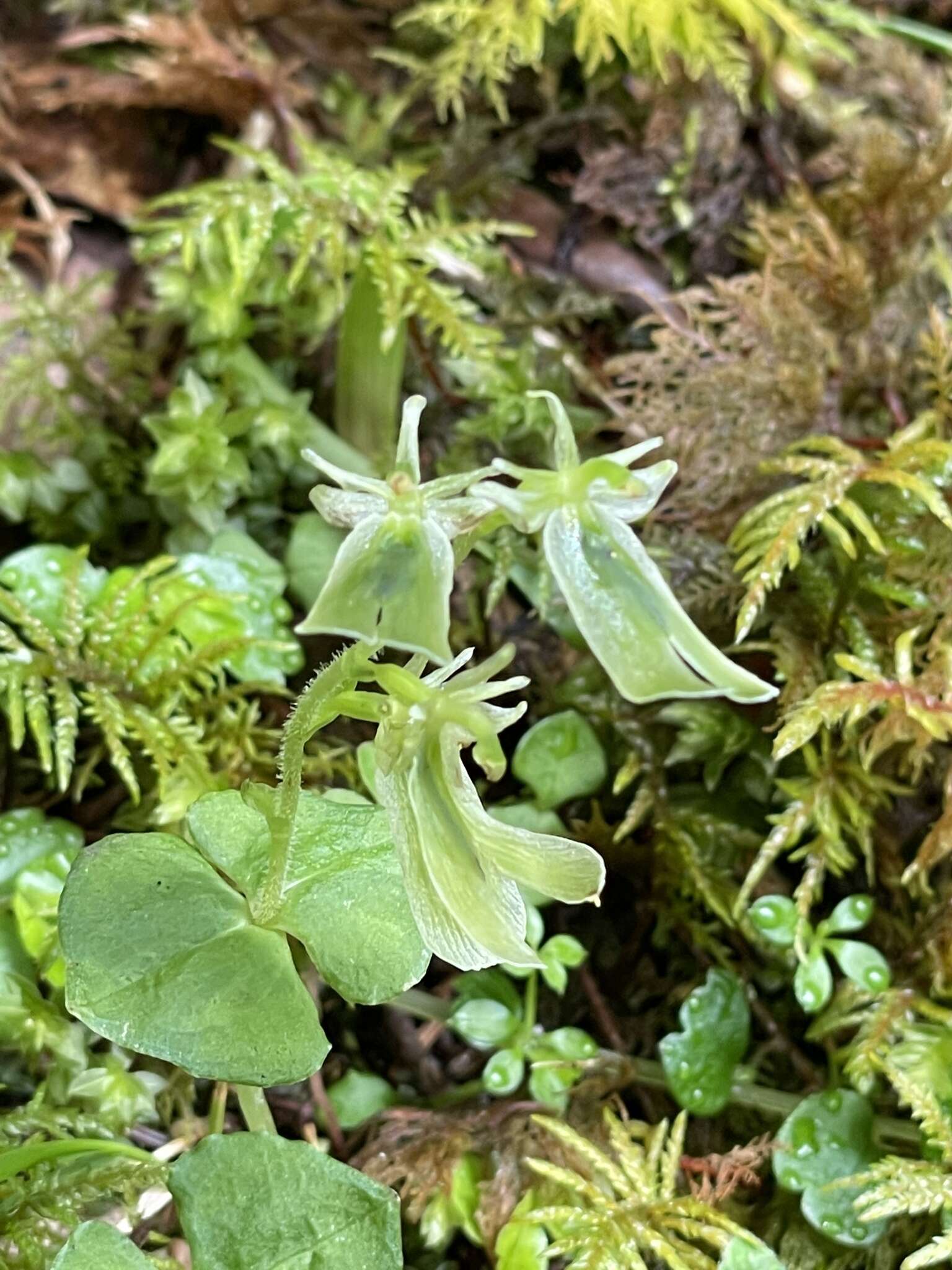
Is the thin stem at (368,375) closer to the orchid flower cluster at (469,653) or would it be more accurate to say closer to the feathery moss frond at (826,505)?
the feathery moss frond at (826,505)

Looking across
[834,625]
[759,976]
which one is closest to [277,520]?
[834,625]

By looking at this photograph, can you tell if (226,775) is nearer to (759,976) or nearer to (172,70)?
(759,976)

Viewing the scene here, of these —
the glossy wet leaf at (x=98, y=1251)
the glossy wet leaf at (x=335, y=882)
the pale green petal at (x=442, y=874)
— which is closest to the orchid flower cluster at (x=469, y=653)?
the pale green petal at (x=442, y=874)

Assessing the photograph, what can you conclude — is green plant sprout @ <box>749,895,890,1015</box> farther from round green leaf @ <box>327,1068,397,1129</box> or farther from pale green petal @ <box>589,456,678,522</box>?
pale green petal @ <box>589,456,678,522</box>

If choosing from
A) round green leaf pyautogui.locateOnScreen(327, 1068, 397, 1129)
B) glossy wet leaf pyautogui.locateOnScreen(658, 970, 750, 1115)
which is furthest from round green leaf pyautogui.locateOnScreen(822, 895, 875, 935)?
round green leaf pyautogui.locateOnScreen(327, 1068, 397, 1129)

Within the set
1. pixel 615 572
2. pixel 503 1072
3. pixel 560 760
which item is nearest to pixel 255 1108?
pixel 503 1072

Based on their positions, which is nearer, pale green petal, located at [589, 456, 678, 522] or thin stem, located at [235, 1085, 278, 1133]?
pale green petal, located at [589, 456, 678, 522]

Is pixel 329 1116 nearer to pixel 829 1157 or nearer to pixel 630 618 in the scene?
pixel 829 1157
